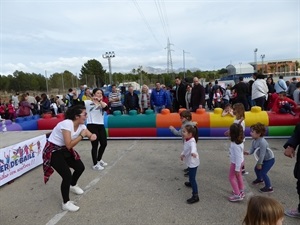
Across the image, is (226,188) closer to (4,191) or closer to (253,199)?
(253,199)

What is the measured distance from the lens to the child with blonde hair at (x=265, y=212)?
138 centimetres

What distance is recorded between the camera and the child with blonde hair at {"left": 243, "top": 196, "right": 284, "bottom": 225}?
1.38 metres

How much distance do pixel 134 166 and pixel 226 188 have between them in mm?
1979

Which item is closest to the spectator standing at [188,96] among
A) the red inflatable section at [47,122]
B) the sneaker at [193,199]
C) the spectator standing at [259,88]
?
the spectator standing at [259,88]

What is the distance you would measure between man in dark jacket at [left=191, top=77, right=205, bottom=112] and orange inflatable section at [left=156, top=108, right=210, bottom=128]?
43 centimetres

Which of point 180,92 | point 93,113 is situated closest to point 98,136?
point 93,113

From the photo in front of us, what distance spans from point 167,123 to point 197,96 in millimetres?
1225

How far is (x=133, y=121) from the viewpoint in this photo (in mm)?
7387

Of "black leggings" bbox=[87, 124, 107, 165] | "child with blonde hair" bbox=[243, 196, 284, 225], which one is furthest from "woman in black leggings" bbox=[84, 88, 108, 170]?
"child with blonde hair" bbox=[243, 196, 284, 225]

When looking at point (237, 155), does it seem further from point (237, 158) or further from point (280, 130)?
point (280, 130)

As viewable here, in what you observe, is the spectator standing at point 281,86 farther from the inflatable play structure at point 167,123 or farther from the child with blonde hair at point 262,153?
the child with blonde hair at point 262,153

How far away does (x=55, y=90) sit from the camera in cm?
2272

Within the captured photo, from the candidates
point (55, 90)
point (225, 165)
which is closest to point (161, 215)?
point (225, 165)

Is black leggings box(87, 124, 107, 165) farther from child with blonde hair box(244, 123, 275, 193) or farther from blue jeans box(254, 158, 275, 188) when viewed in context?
blue jeans box(254, 158, 275, 188)
